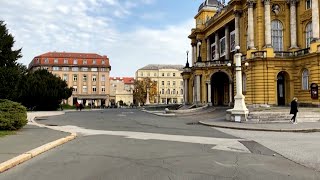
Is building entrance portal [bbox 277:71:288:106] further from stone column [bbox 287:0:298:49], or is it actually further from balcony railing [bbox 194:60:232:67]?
balcony railing [bbox 194:60:232:67]

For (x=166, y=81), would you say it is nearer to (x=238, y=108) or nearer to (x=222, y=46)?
(x=222, y=46)

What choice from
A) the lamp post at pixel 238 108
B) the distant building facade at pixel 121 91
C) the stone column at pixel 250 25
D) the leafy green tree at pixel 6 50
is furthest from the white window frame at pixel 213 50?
the distant building facade at pixel 121 91

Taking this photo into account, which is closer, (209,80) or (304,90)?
(304,90)

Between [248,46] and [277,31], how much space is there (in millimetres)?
4032

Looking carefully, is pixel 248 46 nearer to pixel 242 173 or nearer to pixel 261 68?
pixel 261 68

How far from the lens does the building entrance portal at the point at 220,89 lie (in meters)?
60.8

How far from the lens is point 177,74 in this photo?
156 metres

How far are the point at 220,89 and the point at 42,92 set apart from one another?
101 ft

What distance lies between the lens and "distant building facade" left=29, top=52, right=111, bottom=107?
12494 centimetres

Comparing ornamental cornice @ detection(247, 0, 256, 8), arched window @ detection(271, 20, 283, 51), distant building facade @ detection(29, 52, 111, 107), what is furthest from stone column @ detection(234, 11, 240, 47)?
distant building facade @ detection(29, 52, 111, 107)

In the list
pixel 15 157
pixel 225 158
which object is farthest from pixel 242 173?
pixel 15 157

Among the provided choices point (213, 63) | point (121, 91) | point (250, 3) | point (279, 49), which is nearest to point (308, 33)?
point (279, 49)

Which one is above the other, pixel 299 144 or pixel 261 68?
pixel 261 68

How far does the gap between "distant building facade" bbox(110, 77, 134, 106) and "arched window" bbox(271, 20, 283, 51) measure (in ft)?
273
